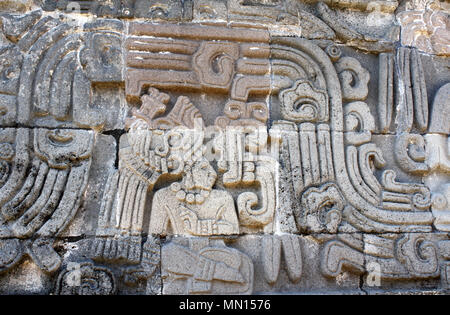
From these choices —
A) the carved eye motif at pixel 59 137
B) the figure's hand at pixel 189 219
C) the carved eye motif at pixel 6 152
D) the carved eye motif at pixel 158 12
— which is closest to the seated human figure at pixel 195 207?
the figure's hand at pixel 189 219

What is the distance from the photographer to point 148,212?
3.63m

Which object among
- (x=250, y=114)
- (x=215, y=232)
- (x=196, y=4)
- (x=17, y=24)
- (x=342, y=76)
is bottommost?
(x=215, y=232)

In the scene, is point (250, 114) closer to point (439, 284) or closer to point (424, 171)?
point (424, 171)

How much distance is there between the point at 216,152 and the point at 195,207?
47 cm

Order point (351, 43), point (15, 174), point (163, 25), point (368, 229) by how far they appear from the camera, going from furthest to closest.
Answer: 1. point (351, 43)
2. point (163, 25)
3. point (368, 229)
4. point (15, 174)

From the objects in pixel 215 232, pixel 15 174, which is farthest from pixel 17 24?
pixel 215 232

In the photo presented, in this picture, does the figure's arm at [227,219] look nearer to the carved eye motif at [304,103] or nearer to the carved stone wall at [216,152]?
the carved stone wall at [216,152]

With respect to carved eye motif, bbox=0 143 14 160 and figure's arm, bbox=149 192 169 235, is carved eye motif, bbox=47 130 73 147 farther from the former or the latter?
figure's arm, bbox=149 192 169 235

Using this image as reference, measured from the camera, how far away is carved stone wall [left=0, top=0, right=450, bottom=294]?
3.47 meters

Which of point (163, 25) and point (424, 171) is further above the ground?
point (163, 25)

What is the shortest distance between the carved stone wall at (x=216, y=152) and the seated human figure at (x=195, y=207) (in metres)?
0.01

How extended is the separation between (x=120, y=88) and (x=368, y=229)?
2239mm

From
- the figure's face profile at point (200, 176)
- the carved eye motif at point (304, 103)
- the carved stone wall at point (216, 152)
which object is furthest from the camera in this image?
the carved eye motif at point (304, 103)

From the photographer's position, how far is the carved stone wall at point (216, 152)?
347cm
